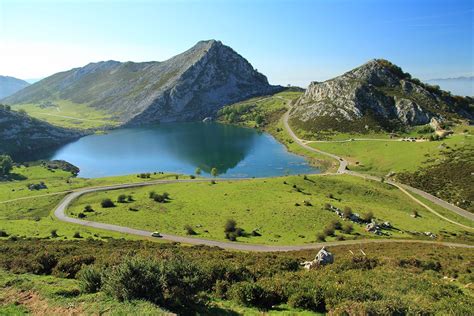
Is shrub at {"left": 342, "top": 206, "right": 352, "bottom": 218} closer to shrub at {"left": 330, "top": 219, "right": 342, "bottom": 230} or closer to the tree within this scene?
shrub at {"left": 330, "top": 219, "right": 342, "bottom": 230}

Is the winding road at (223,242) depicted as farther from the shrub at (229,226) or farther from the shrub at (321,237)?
the shrub at (229,226)

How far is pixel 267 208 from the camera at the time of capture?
77.6m

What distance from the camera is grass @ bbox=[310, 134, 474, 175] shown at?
118m

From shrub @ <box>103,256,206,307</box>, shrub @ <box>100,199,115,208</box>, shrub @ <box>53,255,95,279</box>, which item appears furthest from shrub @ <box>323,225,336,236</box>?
shrub @ <box>100,199,115,208</box>

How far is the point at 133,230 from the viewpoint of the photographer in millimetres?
68062

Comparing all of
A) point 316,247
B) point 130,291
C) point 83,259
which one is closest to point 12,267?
point 83,259

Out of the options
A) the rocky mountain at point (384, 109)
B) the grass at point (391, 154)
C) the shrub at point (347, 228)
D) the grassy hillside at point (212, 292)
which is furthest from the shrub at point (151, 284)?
the rocky mountain at point (384, 109)

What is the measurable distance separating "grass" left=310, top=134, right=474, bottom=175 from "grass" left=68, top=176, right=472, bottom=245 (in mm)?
21155

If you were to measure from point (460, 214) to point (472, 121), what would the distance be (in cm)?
12233

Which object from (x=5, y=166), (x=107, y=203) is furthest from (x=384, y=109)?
(x=5, y=166)

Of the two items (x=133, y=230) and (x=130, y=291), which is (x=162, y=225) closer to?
(x=133, y=230)

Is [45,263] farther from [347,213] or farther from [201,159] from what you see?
[201,159]

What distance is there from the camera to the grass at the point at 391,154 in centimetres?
11831

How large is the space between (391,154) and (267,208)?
74505 millimetres
